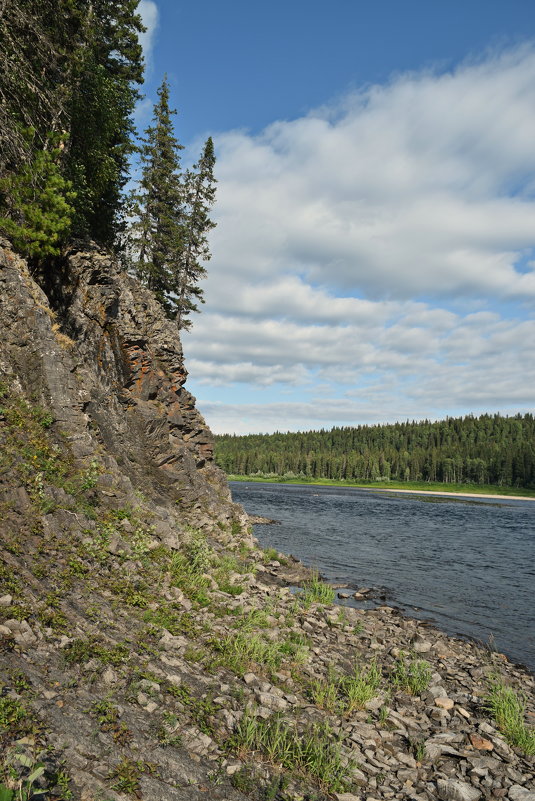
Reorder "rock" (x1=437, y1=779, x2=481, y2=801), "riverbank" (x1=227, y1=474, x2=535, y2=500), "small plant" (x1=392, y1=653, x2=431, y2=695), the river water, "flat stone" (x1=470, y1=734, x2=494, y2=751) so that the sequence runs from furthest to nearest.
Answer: "riverbank" (x1=227, y1=474, x2=535, y2=500) < the river water < "small plant" (x1=392, y1=653, x2=431, y2=695) < "flat stone" (x1=470, y1=734, x2=494, y2=751) < "rock" (x1=437, y1=779, x2=481, y2=801)

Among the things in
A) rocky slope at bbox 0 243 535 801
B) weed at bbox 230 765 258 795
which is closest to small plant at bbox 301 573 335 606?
rocky slope at bbox 0 243 535 801

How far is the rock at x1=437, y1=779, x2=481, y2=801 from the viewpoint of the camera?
24.8 feet

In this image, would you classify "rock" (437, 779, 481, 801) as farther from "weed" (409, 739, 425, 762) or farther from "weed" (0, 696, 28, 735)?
"weed" (0, 696, 28, 735)

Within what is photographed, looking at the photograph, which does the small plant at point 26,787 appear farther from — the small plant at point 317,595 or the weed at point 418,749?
the small plant at point 317,595

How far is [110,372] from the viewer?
21484 mm

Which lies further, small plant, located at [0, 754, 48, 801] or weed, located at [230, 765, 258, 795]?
weed, located at [230, 765, 258, 795]

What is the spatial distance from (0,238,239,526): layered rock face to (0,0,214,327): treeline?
2494 mm

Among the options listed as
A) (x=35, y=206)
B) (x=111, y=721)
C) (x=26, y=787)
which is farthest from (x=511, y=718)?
(x=35, y=206)

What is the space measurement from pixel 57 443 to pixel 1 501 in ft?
13.3

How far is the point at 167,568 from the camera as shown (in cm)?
1333

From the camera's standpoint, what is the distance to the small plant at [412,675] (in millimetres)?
11391

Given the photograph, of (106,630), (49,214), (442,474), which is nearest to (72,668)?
(106,630)

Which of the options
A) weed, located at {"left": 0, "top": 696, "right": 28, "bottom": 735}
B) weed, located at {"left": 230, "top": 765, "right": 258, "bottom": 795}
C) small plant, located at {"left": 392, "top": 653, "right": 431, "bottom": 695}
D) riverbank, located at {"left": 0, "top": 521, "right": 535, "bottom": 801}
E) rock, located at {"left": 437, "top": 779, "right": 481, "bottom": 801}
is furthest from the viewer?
small plant, located at {"left": 392, "top": 653, "right": 431, "bottom": 695}

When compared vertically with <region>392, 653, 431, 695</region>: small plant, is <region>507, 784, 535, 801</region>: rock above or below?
above
